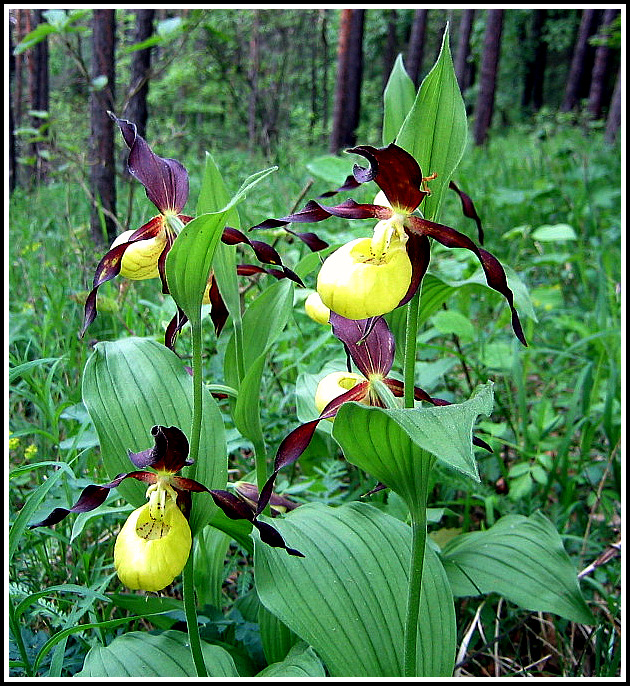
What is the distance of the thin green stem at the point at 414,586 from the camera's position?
0.80 meters

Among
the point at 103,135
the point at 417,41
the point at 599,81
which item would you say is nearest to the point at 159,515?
the point at 103,135

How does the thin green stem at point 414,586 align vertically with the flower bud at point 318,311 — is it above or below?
below

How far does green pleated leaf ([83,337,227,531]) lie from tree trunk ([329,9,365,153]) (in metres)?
6.72

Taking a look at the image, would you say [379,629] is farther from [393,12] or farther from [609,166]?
[393,12]

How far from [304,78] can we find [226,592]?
15.8 m

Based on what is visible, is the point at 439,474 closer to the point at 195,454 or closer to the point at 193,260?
the point at 195,454

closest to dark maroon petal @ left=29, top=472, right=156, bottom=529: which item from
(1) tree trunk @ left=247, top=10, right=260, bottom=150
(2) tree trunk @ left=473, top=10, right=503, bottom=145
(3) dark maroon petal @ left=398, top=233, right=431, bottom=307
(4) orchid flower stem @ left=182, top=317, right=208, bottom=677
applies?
(4) orchid flower stem @ left=182, top=317, right=208, bottom=677

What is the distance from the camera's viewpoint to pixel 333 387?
3.05 feet

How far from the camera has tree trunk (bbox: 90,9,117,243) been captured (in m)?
2.71

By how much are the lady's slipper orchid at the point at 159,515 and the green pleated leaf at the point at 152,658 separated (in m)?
0.16

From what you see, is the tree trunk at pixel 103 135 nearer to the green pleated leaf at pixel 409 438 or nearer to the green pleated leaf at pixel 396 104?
the green pleated leaf at pixel 396 104

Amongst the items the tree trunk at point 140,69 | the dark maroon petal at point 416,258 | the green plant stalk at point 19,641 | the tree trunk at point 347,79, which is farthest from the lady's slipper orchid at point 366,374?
the tree trunk at point 347,79

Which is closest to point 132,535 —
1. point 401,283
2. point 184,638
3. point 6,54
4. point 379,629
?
point 184,638

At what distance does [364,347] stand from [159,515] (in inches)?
15.5
